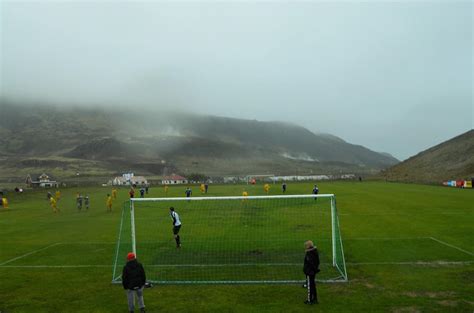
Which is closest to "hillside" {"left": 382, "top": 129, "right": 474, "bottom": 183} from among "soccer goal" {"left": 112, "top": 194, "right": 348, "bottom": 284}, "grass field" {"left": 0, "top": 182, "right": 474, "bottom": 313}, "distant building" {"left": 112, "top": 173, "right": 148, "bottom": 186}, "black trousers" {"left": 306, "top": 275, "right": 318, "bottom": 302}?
"distant building" {"left": 112, "top": 173, "right": 148, "bottom": 186}

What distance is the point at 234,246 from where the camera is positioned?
21.5 meters

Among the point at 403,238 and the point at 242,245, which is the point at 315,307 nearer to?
the point at 242,245

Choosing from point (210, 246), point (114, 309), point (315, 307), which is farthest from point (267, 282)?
point (210, 246)

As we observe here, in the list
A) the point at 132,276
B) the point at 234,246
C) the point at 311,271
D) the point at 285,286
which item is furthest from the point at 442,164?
the point at 132,276

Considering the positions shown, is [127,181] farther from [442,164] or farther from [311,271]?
[311,271]

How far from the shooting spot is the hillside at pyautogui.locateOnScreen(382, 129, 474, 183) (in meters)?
95.5

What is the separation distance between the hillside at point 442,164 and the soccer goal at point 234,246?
71487 mm

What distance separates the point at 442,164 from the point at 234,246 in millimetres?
104396

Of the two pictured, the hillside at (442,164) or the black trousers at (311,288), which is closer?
the black trousers at (311,288)

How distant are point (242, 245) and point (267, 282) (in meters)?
6.51

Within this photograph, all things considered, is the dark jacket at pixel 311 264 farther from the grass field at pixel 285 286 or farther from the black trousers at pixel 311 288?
the grass field at pixel 285 286

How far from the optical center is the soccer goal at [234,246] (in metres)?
16.3

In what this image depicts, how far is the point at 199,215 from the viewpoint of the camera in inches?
1374

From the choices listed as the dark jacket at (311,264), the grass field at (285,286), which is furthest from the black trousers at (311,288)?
the grass field at (285,286)
